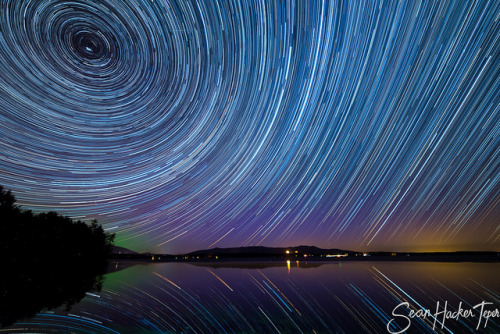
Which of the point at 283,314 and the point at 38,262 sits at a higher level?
the point at 38,262

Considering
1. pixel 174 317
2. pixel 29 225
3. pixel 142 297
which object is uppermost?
pixel 29 225

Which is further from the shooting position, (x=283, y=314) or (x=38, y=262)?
(x=38, y=262)

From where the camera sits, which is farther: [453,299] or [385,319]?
[453,299]

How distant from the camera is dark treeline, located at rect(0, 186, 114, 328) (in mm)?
12086

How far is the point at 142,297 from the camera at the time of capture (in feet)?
40.8

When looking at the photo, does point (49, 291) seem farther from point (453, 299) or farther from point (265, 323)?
point (453, 299)

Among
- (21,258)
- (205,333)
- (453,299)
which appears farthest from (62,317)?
(21,258)

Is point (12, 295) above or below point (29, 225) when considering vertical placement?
below

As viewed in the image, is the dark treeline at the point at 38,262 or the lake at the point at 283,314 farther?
the dark treeline at the point at 38,262

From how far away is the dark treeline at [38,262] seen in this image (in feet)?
39.7

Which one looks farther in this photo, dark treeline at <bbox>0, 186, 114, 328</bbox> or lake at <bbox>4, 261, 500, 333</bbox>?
dark treeline at <bbox>0, 186, 114, 328</bbox>

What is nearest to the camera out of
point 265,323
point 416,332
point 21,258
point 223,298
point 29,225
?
point 416,332

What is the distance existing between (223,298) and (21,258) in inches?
881

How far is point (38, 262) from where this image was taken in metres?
27.9
